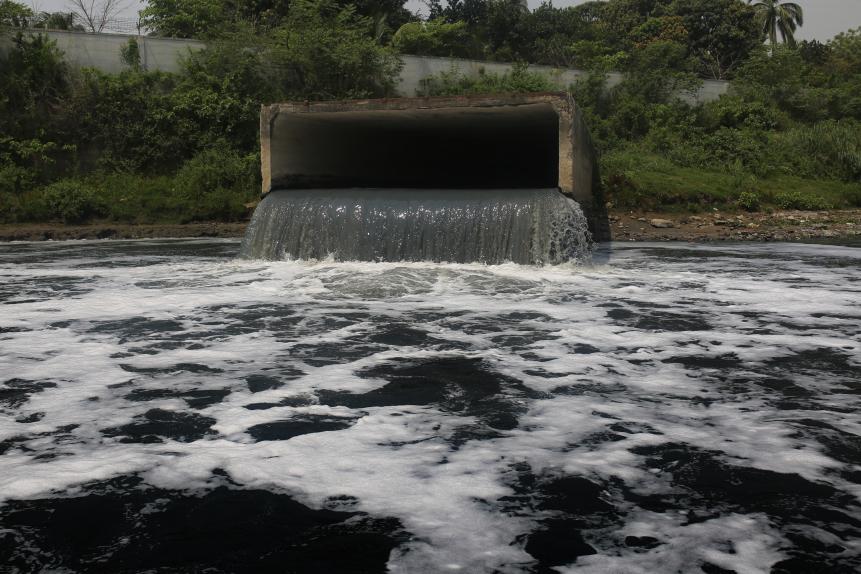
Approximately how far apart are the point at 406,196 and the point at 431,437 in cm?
816

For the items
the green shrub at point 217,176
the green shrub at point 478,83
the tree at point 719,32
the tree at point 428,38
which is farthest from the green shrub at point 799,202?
the tree at point 719,32

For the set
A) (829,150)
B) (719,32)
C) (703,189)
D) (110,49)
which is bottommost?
(703,189)

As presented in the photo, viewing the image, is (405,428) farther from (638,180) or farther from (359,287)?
(638,180)

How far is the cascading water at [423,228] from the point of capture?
10.2 metres

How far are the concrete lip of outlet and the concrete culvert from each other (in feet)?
0.07

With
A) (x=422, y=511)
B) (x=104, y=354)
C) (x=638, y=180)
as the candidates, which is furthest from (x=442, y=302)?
(x=638, y=180)

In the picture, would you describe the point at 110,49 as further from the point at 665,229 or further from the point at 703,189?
the point at 703,189

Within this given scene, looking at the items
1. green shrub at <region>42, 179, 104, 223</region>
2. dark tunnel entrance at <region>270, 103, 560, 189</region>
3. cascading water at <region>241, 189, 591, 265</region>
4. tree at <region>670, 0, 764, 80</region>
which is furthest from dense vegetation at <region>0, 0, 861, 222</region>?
tree at <region>670, 0, 764, 80</region>

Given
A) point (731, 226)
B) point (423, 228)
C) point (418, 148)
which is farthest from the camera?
point (731, 226)

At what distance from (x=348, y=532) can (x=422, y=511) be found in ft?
0.94

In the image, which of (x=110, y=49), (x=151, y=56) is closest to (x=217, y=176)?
(x=151, y=56)

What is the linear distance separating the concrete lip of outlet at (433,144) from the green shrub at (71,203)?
6530mm

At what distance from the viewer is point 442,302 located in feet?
24.0

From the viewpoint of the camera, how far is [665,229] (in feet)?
52.5
